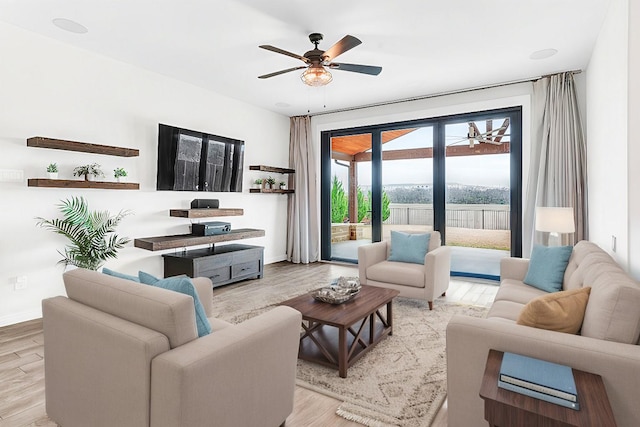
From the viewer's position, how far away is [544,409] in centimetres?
111

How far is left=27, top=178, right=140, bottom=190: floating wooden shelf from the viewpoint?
3.31 m

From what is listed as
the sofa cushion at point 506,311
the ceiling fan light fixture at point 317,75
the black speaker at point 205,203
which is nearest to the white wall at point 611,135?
the sofa cushion at point 506,311

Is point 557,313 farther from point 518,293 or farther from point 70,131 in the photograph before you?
point 70,131

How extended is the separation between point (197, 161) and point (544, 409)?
4.61m

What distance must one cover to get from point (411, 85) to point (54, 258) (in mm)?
4836

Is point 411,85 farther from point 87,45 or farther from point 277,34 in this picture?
point 87,45

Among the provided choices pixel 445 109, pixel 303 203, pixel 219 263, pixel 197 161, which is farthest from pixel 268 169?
pixel 445 109

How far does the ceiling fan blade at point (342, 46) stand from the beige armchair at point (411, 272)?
2.12 meters

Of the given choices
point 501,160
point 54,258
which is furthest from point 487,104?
point 54,258

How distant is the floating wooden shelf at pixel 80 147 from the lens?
129 inches

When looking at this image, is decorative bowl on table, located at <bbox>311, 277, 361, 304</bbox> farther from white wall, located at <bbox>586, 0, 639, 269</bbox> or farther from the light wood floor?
white wall, located at <bbox>586, 0, 639, 269</bbox>

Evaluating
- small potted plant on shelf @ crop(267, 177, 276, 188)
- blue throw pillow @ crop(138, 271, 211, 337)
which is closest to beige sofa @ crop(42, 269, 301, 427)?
blue throw pillow @ crop(138, 271, 211, 337)

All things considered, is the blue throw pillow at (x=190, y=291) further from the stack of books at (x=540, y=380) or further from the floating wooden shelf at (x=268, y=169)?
the floating wooden shelf at (x=268, y=169)

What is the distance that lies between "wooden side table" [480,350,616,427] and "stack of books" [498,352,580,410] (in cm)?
2
